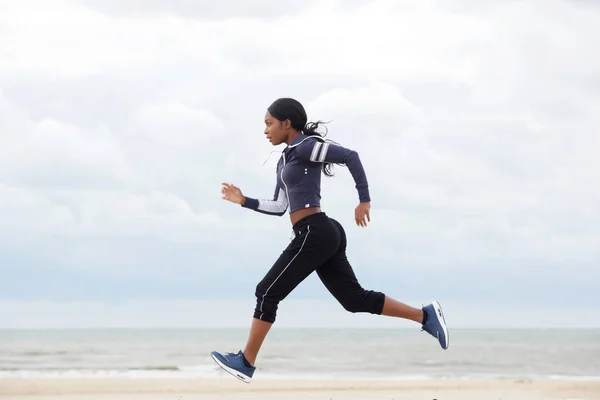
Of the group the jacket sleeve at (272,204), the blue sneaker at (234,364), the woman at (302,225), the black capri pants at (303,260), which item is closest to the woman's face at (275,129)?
the woman at (302,225)

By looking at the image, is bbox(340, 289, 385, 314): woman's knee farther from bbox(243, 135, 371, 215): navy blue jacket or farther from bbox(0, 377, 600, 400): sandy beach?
bbox(0, 377, 600, 400): sandy beach

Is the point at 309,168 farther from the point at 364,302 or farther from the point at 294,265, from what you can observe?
the point at 364,302

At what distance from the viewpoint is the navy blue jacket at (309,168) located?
18.5 ft

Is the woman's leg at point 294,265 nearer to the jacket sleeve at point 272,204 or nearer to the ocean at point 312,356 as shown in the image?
the jacket sleeve at point 272,204

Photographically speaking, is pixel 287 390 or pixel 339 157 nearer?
pixel 339 157

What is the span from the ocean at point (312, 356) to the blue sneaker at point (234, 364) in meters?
7.94

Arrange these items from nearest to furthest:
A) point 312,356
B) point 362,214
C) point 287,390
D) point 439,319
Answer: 1. point 362,214
2. point 439,319
3. point 287,390
4. point 312,356

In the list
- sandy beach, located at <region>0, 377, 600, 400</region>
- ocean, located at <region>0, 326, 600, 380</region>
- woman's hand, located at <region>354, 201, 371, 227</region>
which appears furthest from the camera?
ocean, located at <region>0, 326, 600, 380</region>

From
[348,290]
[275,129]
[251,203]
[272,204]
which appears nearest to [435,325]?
[348,290]

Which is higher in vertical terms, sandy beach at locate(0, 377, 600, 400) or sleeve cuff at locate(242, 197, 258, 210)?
sleeve cuff at locate(242, 197, 258, 210)

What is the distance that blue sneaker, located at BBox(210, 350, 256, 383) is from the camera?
19.0 ft

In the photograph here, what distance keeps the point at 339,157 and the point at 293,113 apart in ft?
1.46

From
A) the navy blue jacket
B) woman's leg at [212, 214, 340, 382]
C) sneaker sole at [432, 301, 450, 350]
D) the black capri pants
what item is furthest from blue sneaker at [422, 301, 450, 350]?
the navy blue jacket

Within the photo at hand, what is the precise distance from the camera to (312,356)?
18734 mm
